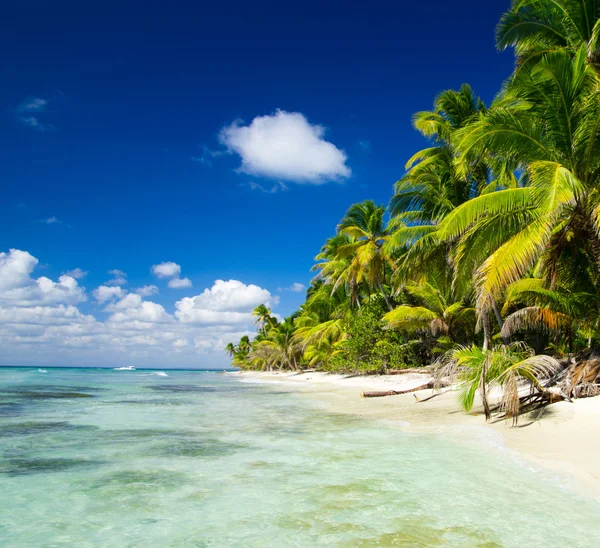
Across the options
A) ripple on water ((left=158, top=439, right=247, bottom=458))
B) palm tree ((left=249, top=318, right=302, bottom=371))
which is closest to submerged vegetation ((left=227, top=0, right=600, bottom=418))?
ripple on water ((left=158, top=439, right=247, bottom=458))

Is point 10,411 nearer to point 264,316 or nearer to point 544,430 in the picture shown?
point 544,430

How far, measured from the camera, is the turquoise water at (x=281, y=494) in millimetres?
3418

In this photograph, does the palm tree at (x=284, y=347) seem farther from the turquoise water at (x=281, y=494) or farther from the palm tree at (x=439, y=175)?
the turquoise water at (x=281, y=494)

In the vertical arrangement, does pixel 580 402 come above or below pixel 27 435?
above

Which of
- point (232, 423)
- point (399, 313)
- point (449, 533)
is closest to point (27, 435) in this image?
point (232, 423)

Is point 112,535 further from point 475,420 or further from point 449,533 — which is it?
point 475,420

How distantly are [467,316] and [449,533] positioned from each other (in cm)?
1710

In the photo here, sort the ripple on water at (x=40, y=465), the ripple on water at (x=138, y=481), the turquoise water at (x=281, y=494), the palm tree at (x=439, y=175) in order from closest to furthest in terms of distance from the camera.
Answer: the turquoise water at (x=281, y=494), the ripple on water at (x=138, y=481), the ripple on water at (x=40, y=465), the palm tree at (x=439, y=175)

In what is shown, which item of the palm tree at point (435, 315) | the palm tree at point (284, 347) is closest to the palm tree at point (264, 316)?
the palm tree at point (284, 347)

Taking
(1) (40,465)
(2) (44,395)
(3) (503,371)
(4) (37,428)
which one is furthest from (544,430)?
(2) (44,395)

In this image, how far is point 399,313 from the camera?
1980 cm

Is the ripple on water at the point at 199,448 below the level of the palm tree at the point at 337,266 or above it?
below

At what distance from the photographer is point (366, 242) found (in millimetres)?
23656

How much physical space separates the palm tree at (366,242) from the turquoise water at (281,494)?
51.6ft
